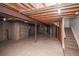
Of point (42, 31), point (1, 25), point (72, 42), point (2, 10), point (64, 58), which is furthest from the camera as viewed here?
point (42, 31)

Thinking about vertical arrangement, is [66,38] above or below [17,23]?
below

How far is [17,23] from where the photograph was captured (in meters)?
8.41

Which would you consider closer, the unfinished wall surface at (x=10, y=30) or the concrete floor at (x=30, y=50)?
the concrete floor at (x=30, y=50)

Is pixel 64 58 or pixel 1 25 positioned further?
pixel 1 25

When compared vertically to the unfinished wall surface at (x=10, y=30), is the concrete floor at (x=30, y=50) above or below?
below

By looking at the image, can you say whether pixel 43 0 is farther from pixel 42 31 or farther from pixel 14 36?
pixel 42 31

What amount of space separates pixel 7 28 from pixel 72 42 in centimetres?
564

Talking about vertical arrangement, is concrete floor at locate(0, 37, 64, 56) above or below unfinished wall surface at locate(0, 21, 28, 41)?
below

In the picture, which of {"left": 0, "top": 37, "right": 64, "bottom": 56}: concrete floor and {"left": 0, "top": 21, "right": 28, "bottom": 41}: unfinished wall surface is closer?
{"left": 0, "top": 37, "right": 64, "bottom": 56}: concrete floor

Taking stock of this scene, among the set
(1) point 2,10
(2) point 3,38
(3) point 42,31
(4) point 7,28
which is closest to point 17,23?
(4) point 7,28

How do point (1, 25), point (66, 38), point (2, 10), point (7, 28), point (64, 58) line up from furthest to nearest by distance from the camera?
point (7, 28) < point (1, 25) < point (66, 38) < point (2, 10) < point (64, 58)

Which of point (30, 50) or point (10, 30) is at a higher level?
point (10, 30)

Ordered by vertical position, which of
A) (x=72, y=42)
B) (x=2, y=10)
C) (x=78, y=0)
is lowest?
(x=72, y=42)

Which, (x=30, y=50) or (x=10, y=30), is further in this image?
(x=10, y=30)
